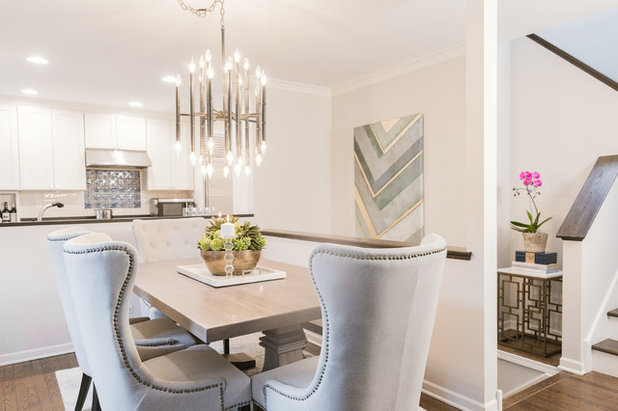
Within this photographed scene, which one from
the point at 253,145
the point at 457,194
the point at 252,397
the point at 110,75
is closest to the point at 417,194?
the point at 457,194

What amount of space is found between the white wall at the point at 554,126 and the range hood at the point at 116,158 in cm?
462

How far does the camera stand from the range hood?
18.2 feet

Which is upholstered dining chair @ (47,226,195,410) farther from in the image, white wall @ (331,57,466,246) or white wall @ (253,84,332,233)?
white wall @ (331,57,466,246)

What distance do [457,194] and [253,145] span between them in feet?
6.76

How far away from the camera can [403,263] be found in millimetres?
1092

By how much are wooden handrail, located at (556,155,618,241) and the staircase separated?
68 cm

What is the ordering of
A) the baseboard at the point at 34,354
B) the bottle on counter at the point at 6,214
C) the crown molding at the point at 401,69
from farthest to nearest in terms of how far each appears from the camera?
1. the bottle on counter at the point at 6,214
2. the crown molding at the point at 401,69
3. the baseboard at the point at 34,354

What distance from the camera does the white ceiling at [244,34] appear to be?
277 cm

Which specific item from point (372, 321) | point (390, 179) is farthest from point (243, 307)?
point (390, 179)

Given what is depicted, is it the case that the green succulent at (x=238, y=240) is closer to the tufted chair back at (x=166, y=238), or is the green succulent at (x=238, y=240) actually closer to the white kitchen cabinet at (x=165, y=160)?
the tufted chair back at (x=166, y=238)

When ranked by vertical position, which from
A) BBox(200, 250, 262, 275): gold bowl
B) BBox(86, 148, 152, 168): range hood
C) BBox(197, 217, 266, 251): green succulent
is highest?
BBox(86, 148, 152, 168): range hood

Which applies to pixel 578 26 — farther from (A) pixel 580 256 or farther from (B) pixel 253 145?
(B) pixel 253 145

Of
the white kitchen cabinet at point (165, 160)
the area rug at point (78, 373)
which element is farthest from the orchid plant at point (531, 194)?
the white kitchen cabinet at point (165, 160)

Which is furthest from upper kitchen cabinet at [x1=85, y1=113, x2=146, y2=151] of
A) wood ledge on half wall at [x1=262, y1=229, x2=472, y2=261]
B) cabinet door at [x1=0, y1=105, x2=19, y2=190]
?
wood ledge on half wall at [x1=262, y1=229, x2=472, y2=261]
